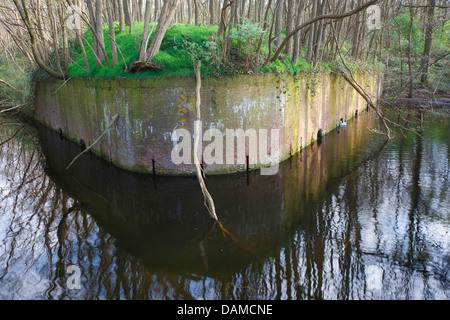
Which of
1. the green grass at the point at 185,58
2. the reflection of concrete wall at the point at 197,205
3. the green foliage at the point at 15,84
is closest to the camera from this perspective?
the reflection of concrete wall at the point at 197,205

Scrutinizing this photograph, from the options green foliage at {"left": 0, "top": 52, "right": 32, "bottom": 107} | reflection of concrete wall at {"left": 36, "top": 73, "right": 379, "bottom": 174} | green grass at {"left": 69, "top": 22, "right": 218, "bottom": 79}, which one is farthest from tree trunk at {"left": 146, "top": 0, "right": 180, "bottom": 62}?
green foliage at {"left": 0, "top": 52, "right": 32, "bottom": 107}

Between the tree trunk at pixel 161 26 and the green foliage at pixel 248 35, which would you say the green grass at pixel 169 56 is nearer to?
the tree trunk at pixel 161 26

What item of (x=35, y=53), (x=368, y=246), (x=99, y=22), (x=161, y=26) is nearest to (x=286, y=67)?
(x=161, y=26)

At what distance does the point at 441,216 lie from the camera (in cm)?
845

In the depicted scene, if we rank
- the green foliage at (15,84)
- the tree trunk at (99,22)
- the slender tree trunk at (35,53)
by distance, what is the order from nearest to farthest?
the tree trunk at (99,22) → the slender tree trunk at (35,53) → the green foliage at (15,84)

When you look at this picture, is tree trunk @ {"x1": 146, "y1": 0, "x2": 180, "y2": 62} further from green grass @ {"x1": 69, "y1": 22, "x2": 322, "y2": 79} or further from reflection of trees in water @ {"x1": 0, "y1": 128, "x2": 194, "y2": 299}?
reflection of trees in water @ {"x1": 0, "y1": 128, "x2": 194, "y2": 299}

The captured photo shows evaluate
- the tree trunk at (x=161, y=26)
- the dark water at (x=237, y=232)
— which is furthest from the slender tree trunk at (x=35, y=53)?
the tree trunk at (x=161, y=26)

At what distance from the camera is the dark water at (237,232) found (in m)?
6.07

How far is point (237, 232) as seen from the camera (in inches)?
317

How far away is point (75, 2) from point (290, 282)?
1609 centimetres

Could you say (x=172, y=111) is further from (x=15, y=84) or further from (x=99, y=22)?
(x=15, y=84)

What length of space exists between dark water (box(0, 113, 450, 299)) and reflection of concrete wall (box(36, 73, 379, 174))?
74 centimetres

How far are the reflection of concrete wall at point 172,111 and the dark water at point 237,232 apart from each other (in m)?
0.74

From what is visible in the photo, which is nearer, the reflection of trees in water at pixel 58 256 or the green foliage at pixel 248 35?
the reflection of trees in water at pixel 58 256
